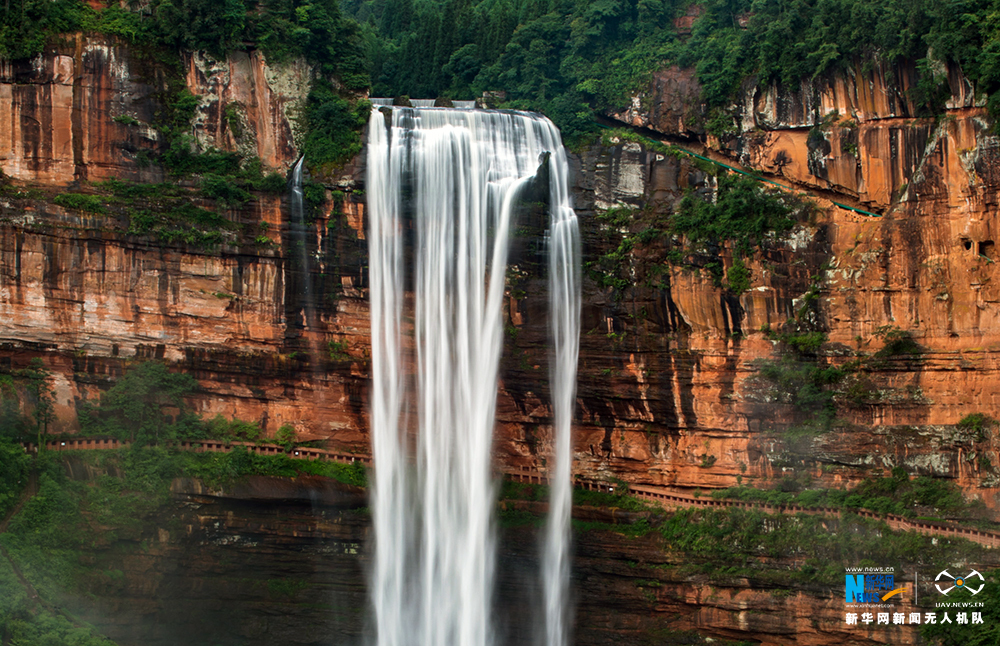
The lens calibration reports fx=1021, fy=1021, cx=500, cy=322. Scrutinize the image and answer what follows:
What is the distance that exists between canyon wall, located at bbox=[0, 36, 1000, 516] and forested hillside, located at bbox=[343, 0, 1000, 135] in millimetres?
869

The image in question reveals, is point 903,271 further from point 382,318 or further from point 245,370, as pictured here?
point 245,370

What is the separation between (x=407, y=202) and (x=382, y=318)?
338cm

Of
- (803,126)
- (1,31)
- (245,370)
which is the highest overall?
(1,31)

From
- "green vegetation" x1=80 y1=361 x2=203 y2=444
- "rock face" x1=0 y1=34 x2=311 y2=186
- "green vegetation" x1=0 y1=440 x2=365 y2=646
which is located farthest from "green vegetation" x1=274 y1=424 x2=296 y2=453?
"rock face" x1=0 y1=34 x2=311 y2=186

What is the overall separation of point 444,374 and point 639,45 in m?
14.2

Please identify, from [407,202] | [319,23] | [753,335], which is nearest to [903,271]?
[753,335]

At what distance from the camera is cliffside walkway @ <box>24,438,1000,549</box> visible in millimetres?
26656

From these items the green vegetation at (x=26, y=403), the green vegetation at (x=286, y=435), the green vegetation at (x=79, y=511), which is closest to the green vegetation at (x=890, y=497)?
the green vegetation at (x=79, y=511)

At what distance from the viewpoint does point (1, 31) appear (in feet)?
89.4

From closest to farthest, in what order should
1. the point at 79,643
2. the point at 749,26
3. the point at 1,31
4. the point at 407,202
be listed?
the point at 79,643
the point at 1,31
the point at 407,202
the point at 749,26

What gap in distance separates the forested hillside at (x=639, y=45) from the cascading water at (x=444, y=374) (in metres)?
5.81

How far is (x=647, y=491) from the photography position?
97.6 feet

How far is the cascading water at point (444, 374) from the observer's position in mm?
28484

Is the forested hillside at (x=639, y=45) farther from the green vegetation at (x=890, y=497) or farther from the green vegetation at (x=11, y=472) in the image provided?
the green vegetation at (x=11, y=472)
